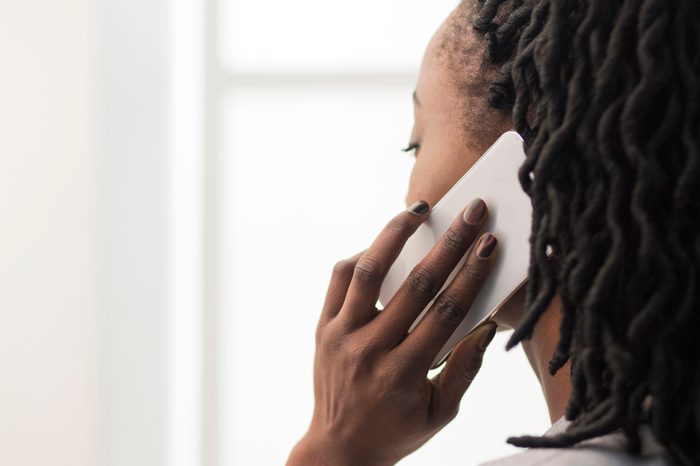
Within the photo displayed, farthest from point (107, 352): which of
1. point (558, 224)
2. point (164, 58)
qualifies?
point (558, 224)

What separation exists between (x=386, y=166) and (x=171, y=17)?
593 mm

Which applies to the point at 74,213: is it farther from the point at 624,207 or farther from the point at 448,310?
the point at 624,207

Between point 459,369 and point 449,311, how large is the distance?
0.29ft

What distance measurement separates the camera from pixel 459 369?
2.53ft

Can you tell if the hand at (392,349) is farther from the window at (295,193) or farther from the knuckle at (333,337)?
the window at (295,193)

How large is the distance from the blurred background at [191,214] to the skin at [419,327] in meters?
0.86

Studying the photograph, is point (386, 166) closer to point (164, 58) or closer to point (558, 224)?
point (164, 58)

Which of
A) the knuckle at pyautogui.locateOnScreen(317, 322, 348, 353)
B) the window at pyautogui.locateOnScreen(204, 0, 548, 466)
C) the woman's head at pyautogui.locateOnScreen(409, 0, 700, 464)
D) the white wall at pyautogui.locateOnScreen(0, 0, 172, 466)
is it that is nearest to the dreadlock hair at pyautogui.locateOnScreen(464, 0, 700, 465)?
the woman's head at pyautogui.locateOnScreen(409, 0, 700, 464)

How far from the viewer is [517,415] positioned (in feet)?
5.25

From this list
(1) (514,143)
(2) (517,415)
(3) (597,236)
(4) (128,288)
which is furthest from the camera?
(4) (128,288)

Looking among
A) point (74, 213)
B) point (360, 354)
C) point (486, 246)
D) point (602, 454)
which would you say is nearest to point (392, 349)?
point (360, 354)

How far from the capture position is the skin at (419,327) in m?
0.71

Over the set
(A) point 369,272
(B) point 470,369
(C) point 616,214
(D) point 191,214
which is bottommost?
(D) point 191,214

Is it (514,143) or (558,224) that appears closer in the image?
(558,224)
